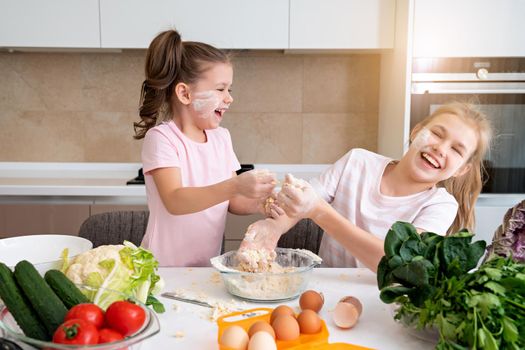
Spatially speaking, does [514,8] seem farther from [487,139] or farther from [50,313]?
[50,313]

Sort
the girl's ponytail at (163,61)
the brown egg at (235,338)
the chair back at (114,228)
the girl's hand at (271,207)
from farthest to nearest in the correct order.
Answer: the chair back at (114,228) < the girl's ponytail at (163,61) < the girl's hand at (271,207) < the brown egg at (235,338)

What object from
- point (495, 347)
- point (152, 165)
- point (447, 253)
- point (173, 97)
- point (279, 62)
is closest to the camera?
point (495, 347)

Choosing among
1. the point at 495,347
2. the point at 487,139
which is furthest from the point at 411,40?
the point at 495,347

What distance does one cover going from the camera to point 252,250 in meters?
1.20

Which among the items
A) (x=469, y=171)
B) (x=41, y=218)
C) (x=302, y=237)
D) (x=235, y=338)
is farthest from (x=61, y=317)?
(x=41, y=218)

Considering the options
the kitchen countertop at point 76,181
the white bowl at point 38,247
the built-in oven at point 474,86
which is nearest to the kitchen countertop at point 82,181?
the kitchen countertop at point 76,181

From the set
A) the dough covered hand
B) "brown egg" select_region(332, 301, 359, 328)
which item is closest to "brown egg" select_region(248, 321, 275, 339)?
"brown egg" select_region(332, 301, 359, 328)

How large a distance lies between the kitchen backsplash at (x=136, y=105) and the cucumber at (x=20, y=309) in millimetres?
2123

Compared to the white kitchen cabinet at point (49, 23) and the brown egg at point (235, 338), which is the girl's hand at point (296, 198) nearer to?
the brown egg at point (235, 338)

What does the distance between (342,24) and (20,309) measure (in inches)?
81.4

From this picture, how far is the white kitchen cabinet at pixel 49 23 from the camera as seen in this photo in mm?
2385

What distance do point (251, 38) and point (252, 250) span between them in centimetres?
151

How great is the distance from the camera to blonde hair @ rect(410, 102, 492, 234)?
149 cm

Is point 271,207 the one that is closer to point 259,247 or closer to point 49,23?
point 259,247
